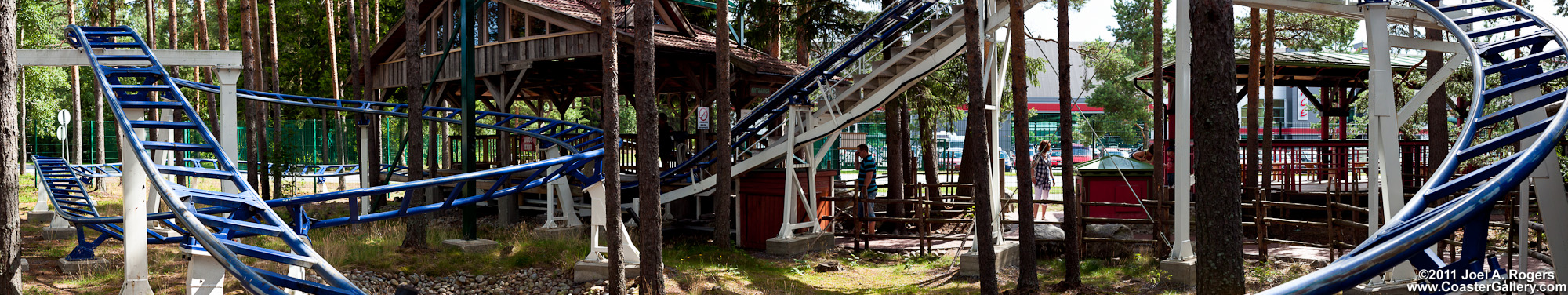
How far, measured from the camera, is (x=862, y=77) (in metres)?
14.5

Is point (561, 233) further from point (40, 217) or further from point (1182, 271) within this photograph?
point (1182, 271)

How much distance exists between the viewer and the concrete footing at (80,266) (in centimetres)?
1097

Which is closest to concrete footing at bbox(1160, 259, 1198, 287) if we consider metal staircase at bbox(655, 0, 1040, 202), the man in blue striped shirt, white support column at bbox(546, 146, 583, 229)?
metal staircase at bbox(655, 0, 1040, 202)

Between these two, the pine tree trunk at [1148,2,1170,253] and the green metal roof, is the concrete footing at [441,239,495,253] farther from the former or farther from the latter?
the green metal roof

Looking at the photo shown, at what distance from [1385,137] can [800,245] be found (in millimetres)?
8037

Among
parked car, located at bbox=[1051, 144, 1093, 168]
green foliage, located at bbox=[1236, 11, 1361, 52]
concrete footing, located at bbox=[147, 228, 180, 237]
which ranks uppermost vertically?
green foliage, located at bbox=[1236, 11, 1361, 52]

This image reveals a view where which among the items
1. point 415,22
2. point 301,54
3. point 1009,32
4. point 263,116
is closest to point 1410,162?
point 1009,32

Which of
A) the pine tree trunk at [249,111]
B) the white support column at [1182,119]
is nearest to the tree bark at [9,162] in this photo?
the pine tree trunk at [249,111]

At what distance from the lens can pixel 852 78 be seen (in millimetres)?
14609

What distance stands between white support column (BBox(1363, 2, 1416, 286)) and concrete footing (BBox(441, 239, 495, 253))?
1014cm

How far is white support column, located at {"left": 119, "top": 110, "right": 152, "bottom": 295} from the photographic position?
302 inches

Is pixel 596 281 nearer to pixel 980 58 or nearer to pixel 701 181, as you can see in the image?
pixel 701 181

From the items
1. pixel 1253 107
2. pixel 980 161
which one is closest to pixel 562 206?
pixel 980 161

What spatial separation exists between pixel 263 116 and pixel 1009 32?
12.5m
